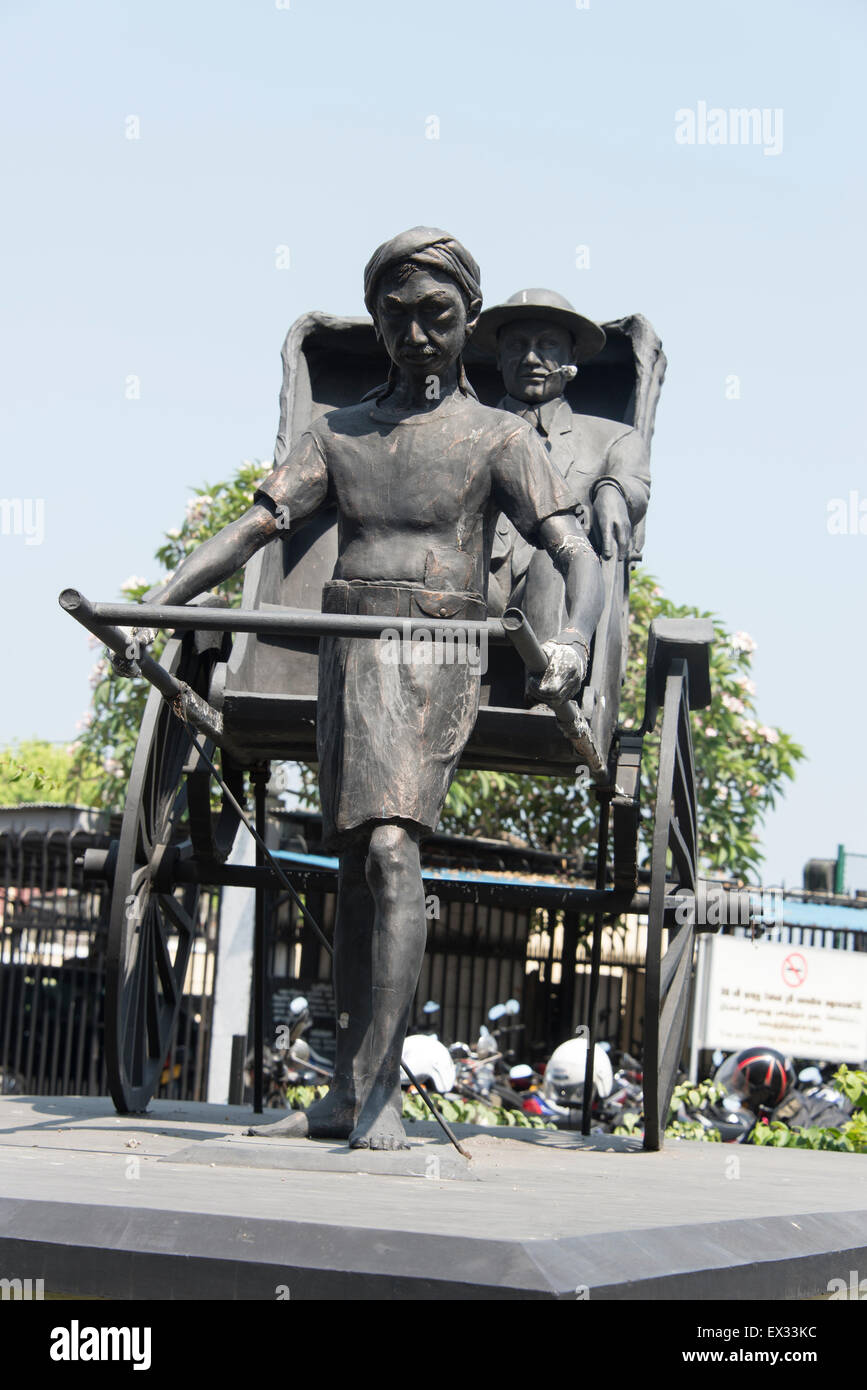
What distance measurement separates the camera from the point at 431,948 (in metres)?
15.1

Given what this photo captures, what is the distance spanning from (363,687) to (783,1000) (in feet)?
32.5

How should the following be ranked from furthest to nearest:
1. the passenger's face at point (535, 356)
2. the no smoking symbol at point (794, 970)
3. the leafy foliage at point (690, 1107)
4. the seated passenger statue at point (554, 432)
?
the no smoking symbol at point (794, 970), the leafy foliage at point (690, 1107), the passenger's face at point (535, 356), the seated passenger statue at point (554, 432)

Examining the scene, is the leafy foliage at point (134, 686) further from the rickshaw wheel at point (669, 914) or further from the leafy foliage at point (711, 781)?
the rickshaw wheel at point (669, 914)

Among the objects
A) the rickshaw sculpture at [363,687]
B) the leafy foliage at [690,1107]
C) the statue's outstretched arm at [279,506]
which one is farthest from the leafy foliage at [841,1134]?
the statue's outstretched arm at [279,506]

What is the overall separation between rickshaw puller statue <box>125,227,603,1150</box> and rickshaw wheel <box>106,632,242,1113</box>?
2.71 ft

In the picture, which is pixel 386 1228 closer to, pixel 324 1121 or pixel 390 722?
pixel 390 722

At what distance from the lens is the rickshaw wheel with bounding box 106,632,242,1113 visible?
4668 millimetres

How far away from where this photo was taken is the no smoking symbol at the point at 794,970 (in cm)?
1308

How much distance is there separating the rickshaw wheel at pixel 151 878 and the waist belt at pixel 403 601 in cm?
96

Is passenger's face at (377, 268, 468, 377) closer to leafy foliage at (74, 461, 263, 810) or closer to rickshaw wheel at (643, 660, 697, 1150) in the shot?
rickshaw wheel at (643, 660, 697, 1150)

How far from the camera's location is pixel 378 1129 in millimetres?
3535

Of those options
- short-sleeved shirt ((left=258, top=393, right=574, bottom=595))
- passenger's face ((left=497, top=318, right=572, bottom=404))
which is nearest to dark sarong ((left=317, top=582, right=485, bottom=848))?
short-sleeved shirt ((left=258, top=393, right=574, bottom=595))
